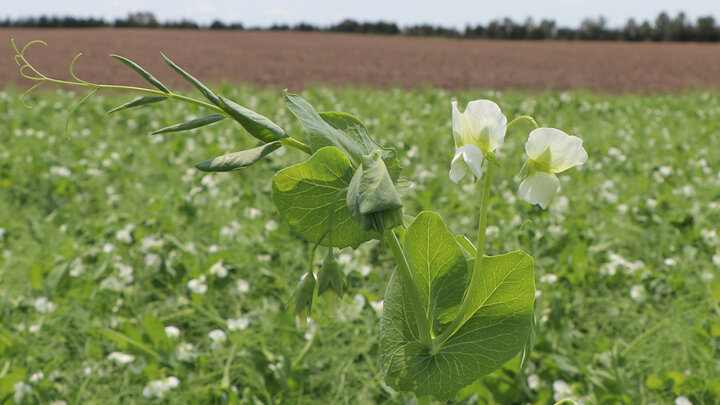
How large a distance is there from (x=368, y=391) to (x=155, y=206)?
118 centimetres

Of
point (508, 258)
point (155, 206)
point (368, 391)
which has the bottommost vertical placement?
point (368, 391)

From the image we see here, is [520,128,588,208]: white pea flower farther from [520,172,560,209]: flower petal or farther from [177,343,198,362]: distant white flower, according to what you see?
[177,343,198,362]: distant white flower

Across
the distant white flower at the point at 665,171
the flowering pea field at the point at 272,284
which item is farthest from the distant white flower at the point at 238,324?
the distant white flower at the point at 665,171

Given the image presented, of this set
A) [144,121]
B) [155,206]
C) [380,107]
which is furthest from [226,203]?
[380,107]

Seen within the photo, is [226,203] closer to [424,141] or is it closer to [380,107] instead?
[424,141]

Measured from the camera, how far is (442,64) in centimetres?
979

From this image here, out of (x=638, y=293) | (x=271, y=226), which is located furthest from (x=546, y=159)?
(x=271, y=226)

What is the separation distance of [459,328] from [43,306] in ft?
4.31

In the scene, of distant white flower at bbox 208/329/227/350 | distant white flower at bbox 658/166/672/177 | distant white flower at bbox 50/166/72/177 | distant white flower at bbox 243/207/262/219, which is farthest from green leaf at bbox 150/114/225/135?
distant white flower at bbox 658/166/672/177

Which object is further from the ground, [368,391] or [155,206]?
[155,206]

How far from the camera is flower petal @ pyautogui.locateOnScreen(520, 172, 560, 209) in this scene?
56 cm

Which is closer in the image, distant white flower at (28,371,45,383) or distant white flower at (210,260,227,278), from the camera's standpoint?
distant white flower at (28,371,45,383)

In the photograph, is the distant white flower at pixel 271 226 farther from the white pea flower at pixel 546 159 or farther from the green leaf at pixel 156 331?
the white pea flower at pixel 546 159

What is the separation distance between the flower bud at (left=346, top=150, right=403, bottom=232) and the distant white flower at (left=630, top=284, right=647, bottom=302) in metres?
1.46
